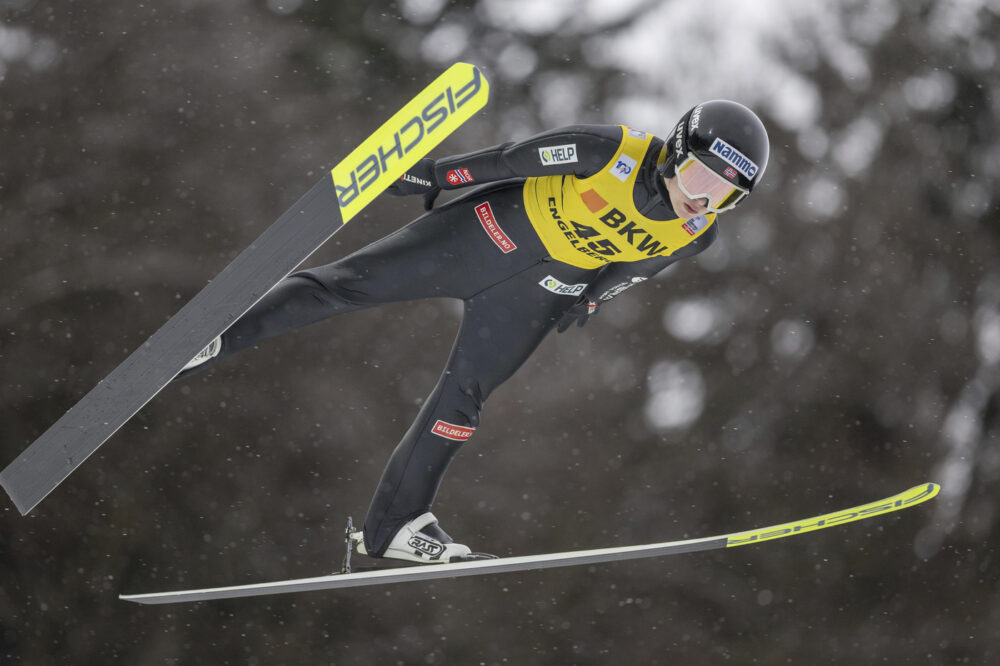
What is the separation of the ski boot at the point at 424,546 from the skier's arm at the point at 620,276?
2.83ft

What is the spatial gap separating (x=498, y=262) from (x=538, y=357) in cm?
454

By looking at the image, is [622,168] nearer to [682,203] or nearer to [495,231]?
[682,203]

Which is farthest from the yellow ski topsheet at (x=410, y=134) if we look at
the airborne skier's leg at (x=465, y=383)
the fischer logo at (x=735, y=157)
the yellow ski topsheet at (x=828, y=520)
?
the yellow ski topsheet at (x=828, y=520)

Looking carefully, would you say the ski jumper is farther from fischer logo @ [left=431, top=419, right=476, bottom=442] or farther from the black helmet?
the black helmet

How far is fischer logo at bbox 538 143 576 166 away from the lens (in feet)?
9.47

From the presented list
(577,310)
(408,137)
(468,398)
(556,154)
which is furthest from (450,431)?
(408,137)

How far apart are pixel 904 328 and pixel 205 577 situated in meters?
6.07

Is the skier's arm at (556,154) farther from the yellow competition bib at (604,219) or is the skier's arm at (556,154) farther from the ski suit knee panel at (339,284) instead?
the ski suit knee panel at (339,284)

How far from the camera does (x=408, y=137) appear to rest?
2438 millimetres

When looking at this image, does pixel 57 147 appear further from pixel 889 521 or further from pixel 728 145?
pixel 889 521

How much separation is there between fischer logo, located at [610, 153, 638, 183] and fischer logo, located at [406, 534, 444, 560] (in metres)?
1.44

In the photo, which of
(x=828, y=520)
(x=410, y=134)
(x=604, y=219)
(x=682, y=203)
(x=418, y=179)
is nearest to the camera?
(x=410, y=134)

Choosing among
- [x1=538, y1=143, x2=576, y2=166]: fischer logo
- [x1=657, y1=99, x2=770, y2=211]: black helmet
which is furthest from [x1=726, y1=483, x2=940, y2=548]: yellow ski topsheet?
[x1=538, y1=143, x2=576, y2=166]: fischer logo

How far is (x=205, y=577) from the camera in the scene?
7.51 metres
